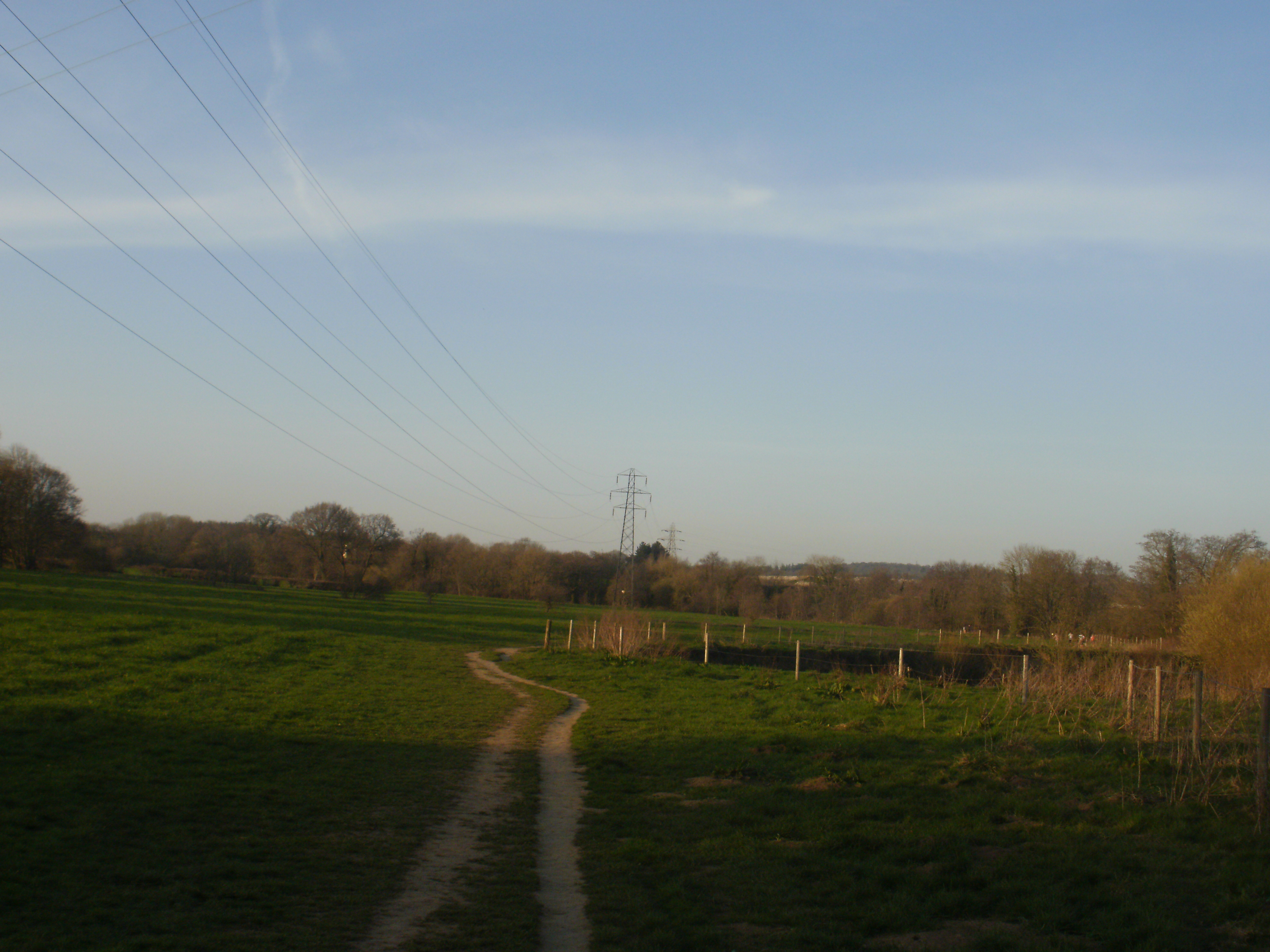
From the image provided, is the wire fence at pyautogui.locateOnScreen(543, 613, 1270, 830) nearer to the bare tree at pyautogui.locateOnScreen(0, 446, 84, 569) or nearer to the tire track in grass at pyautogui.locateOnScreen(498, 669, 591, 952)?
the tire track in grass at pyautogui.locateOnScreen(498, 669, 591, 952)

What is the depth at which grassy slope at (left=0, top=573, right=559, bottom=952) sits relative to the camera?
5.53 m

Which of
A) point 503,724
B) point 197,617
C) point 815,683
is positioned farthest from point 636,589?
point 503,724

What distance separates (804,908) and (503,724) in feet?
34.0

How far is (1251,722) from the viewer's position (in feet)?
39.1

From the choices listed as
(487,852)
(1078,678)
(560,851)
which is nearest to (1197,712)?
(560,851)

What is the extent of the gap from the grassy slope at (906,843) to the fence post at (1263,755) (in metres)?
0.18

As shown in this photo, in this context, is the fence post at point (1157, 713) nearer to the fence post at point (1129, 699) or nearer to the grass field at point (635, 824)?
the grass field at point (635, 824)

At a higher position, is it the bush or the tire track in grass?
the bush

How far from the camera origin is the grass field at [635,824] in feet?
18.6

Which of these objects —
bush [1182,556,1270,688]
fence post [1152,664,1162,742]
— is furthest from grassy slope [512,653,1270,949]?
bush [1182,556,1270,688]

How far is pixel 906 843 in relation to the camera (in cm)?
779

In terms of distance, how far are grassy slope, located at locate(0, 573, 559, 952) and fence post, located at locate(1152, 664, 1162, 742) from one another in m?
8.85

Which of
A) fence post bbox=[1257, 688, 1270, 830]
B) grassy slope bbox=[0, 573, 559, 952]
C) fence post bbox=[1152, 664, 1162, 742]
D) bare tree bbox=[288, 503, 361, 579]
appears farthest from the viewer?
bare tree bbox=[288, 503, 361, 579]

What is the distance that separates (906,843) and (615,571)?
3282 inches
